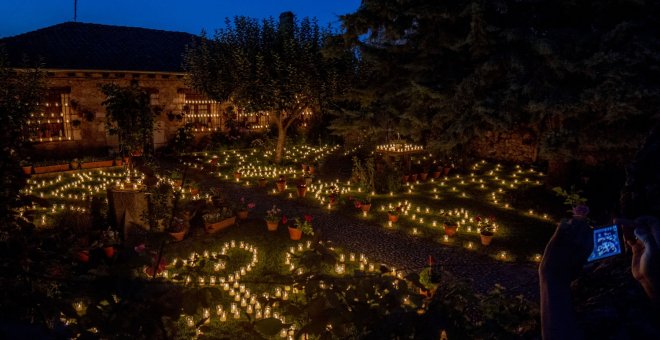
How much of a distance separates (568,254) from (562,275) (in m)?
0.10

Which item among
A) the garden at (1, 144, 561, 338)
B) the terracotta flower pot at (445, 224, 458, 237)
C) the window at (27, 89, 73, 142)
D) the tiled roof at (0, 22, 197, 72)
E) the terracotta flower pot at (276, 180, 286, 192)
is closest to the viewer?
the garden at (1, 144, 561, 338)

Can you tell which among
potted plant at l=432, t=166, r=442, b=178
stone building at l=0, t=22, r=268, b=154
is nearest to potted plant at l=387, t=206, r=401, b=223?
potted plant at l=432, t=166, r=442, b=178


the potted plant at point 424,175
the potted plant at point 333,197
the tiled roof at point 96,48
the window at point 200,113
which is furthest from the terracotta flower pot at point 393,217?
the tiled roof at point 96,48

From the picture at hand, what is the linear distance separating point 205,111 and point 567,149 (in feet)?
53.0

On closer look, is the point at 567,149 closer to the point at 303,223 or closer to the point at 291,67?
the point at 303,223

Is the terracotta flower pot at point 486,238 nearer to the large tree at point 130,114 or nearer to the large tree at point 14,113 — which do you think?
the large tree at point 14,113

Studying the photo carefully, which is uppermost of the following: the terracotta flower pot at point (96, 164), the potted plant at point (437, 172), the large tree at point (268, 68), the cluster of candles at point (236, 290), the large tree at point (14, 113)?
the large tree at point (268, 68)

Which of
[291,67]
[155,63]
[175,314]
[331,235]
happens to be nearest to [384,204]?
[331,235]

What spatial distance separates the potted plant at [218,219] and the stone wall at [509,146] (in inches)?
420

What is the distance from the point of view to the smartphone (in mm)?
2807

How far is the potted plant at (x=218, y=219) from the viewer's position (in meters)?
8.70

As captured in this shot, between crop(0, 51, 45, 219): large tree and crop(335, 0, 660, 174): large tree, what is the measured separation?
311 inches

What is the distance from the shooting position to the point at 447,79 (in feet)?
31.3

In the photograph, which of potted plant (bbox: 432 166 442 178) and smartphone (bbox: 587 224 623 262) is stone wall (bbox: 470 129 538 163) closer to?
potted plant (bbox: 432 166 442 178)
